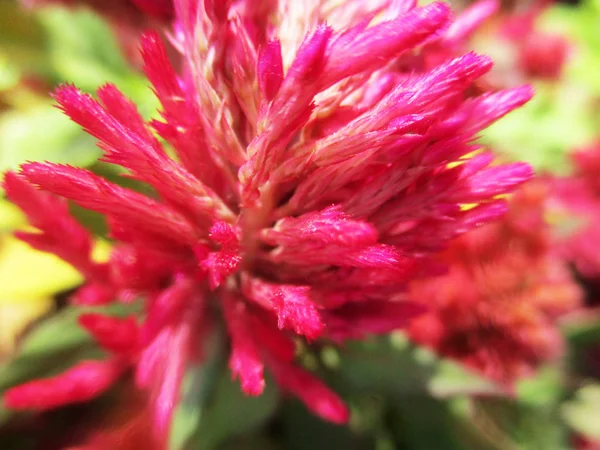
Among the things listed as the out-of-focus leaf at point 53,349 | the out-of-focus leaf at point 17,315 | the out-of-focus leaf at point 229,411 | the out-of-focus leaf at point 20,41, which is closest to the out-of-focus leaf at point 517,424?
the out-of-focus leaf at point 229,411

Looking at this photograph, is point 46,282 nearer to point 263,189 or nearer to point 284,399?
point 284,399

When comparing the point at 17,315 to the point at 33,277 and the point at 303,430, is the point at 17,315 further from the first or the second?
the point at 303,430

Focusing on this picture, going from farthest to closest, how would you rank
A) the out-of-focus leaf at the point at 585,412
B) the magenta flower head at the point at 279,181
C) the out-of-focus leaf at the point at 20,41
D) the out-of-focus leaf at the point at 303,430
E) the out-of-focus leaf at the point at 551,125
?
the out-of-focus leaf at the point at 551,125, the out-of-focus leaf at the point at 585,412, the out-of-focus leaf at the point at 20,41, the out-of-focus leaf at the point at 303,430, the magenta flower head at the point at 279,181

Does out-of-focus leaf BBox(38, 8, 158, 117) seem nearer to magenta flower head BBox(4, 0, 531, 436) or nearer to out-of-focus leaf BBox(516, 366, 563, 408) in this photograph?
magenta flower head BBox(4, 0, 531, 436)

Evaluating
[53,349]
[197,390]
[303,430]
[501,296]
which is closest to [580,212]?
[501,296]

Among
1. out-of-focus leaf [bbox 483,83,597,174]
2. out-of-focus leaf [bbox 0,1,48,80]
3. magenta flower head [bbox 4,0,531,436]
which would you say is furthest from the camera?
out-of-focus leaf [bbox 483,83,597,174]

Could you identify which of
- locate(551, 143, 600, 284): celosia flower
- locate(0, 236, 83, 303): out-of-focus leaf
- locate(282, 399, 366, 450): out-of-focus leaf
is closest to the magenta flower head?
locate(282, 399, 366, 450): out-of-focus leaf

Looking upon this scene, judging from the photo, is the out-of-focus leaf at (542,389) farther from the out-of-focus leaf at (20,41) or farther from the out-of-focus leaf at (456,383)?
the out-of-focus leaf at (20,41)
